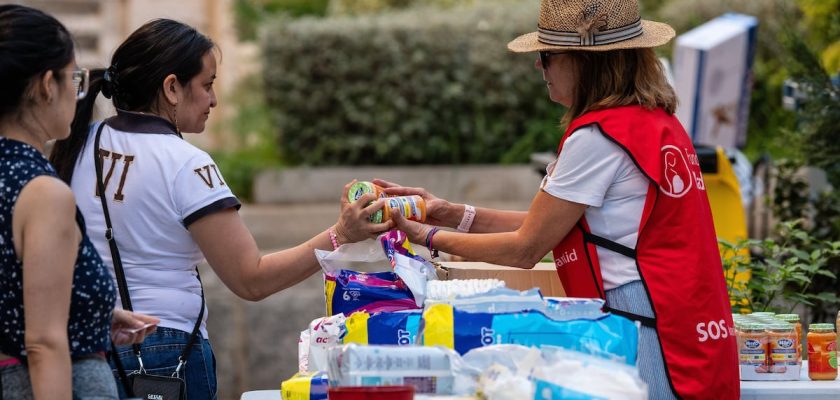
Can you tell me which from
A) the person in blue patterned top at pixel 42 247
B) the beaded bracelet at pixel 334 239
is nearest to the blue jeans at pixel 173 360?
the beaded bracelet at pixel 334 239

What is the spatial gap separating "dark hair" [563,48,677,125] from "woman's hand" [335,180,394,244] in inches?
25.4

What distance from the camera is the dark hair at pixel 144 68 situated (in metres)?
3.35

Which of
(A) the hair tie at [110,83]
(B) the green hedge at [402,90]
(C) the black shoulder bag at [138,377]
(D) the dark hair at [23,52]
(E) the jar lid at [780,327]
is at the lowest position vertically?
(B) the green hedge at [402,90]

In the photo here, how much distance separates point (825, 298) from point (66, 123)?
319 cm

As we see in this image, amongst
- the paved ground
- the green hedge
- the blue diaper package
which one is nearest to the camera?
the blue diaper package

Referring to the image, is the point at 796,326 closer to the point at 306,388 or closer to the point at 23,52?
the point at 306,388

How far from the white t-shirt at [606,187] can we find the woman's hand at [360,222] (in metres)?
0.56

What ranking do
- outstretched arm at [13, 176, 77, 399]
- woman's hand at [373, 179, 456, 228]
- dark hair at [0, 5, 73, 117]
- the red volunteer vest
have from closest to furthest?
outstretched arm at [13, 176, 77, 399] → dark hair at [0, 5, 73, 117] → the red volunteer vest → woman's hand at [373, 179, 456, 228]

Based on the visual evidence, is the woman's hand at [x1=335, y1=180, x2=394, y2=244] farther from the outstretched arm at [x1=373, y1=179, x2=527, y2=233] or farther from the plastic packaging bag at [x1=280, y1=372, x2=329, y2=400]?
the plastic packaging bag at [x1=280, y1=372, x2=329, y2=400]

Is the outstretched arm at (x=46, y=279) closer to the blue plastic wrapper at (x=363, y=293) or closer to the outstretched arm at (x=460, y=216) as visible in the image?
the blue plastic wrapper at (x=363, y=293)

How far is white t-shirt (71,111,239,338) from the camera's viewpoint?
3.20m

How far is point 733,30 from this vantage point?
752 centimetres

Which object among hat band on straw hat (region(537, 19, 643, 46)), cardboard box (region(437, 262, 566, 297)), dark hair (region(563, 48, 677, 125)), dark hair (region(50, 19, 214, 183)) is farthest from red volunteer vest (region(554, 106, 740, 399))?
dark hair (region(50, 19, 214, 183))

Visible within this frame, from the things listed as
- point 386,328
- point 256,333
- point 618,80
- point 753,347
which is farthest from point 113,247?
point 256,333
